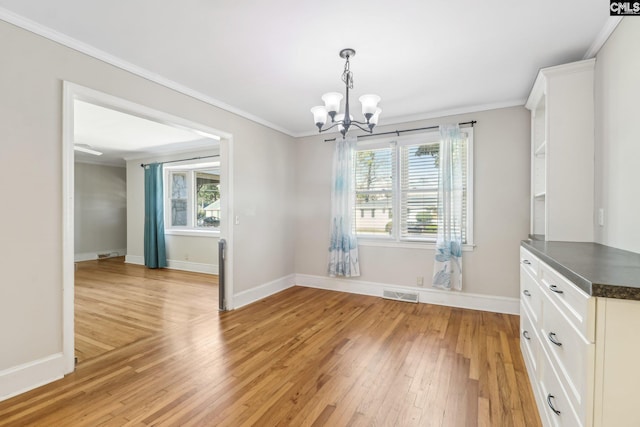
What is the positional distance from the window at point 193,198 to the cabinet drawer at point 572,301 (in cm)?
573

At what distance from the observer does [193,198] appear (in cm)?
650

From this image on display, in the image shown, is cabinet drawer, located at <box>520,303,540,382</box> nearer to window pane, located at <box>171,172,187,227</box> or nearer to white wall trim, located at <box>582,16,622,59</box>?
white wall trim, located at <box>582,16,622,59</box>

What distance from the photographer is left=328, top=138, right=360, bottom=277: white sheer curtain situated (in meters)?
4.48

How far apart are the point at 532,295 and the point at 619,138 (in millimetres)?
1215

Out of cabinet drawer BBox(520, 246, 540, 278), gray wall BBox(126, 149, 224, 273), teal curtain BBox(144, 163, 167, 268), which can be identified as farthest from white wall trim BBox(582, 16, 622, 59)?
teal curtain BBox(144, 163, 167, 268)

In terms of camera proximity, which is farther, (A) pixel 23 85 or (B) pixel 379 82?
(B) pixel 379 82

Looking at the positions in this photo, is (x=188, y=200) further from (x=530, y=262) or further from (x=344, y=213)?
(x=530, y=262)

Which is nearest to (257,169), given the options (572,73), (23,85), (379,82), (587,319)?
(379,82)

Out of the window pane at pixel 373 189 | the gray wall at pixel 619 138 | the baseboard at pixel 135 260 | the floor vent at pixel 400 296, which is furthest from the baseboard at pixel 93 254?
the gray wall at pixel 619 138

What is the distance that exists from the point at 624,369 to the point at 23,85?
3.57m

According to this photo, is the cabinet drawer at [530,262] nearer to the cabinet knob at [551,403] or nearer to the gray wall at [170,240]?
the cabinet knob at [551,403]

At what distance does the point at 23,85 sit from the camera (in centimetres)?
204

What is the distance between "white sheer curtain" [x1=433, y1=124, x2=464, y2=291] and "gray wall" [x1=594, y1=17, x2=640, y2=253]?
4.82 ft

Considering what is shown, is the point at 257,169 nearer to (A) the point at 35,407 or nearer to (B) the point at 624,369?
(A) the point at 35,407
